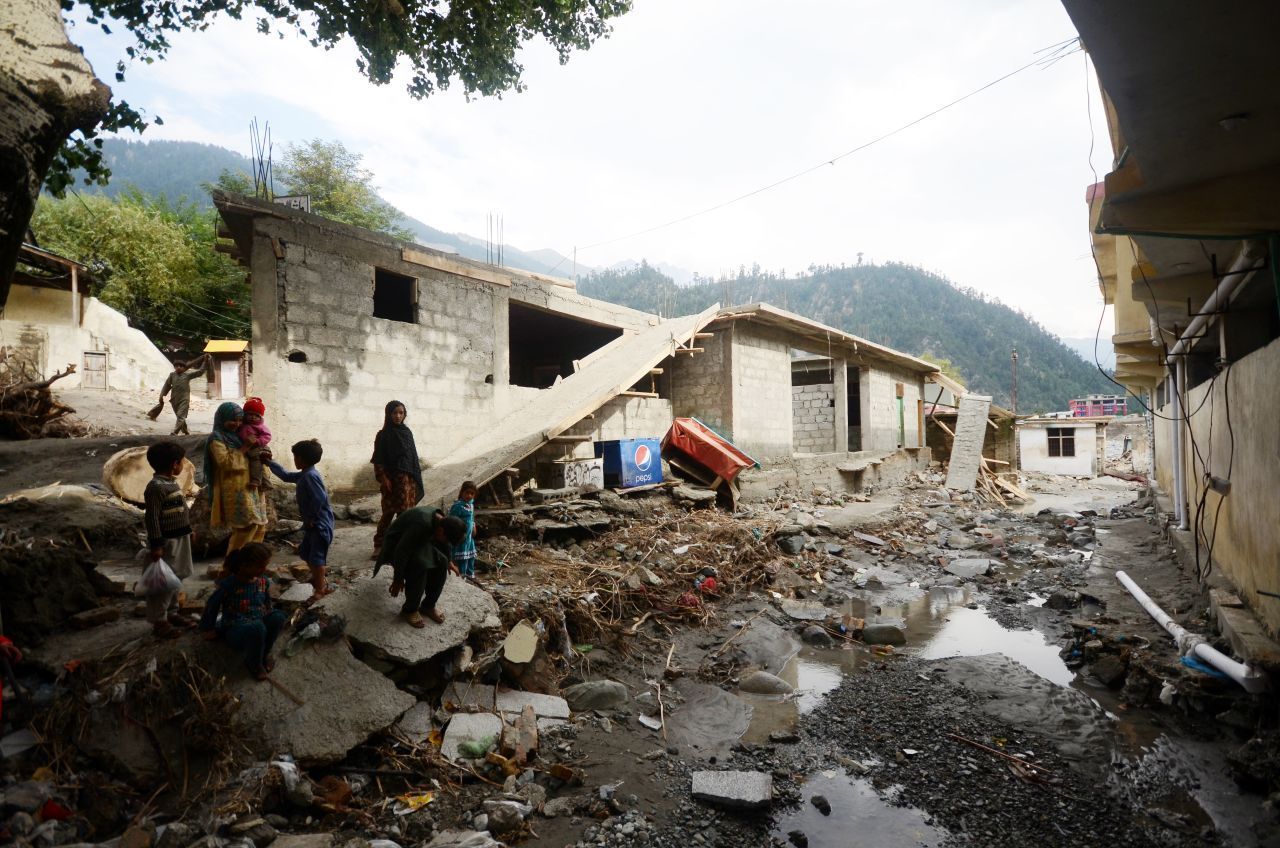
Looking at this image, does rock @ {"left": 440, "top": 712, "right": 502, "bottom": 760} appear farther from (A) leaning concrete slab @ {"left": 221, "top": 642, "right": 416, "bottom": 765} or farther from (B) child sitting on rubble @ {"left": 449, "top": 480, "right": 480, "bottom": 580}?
(B) child sitting on rubble @ {"left": 449, "top": 480, "right": 480, "bottom": 580}

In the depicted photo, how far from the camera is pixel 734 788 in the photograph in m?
3.25

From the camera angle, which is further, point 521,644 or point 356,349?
point 356,349

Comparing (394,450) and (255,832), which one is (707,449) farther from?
(255,832)

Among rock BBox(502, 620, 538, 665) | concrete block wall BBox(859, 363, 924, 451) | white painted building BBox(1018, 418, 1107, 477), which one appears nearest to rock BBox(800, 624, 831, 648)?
rock BBox(502, 620, 538, 665)

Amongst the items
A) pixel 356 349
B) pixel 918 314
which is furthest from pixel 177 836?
pixel 918 314

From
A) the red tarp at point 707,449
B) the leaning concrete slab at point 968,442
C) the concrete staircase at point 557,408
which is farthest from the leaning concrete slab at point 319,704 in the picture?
the leaning concrete slab at point 968,442

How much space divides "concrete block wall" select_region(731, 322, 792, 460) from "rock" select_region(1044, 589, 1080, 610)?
5.81m

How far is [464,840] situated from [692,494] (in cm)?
680

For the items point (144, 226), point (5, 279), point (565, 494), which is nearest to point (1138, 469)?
point (565, 494)

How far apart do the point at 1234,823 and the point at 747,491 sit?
27.1ft

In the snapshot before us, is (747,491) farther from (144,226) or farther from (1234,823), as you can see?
(144,226)

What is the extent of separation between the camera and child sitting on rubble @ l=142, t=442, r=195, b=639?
351 centimetres

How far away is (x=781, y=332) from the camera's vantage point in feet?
42.7

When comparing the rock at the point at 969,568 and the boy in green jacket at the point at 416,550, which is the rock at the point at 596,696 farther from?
the rock at the point at 969,568
